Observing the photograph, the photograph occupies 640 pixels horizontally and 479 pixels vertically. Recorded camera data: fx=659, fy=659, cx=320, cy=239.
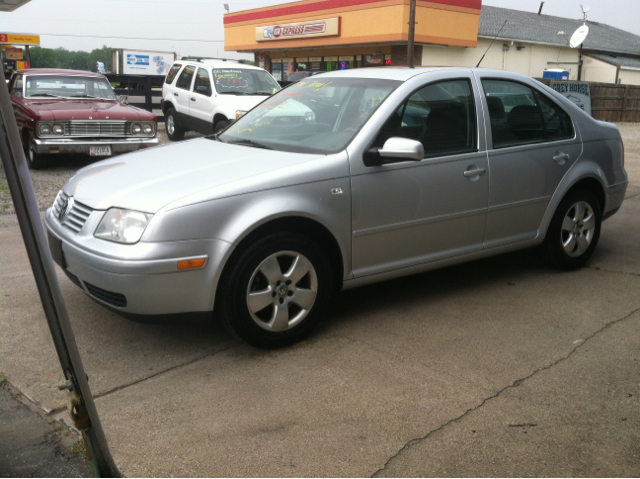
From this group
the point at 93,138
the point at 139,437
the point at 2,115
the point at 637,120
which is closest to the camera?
the point at 2,115

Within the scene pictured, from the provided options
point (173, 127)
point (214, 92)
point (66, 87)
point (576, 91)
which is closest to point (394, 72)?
point (66, 87)

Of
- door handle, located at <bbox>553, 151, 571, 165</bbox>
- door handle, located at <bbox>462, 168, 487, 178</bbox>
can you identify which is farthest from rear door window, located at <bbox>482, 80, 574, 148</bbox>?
door handle, located at <bbox>462, 168, 487, 178</bbox>

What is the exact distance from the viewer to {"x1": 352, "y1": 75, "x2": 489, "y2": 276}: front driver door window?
13.8 feet

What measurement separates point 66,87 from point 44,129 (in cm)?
159

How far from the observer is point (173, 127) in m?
15.0

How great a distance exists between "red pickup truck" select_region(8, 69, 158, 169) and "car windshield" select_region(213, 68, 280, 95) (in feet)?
7.62

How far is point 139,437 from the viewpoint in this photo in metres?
2.99

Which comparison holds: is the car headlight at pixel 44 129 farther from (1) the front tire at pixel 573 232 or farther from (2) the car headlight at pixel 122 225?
(1) the front tire at pixel 573 232

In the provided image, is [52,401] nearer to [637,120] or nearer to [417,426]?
[417,426]

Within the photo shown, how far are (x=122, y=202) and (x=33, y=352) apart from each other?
1.07 metres

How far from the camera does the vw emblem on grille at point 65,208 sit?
13.1 feet

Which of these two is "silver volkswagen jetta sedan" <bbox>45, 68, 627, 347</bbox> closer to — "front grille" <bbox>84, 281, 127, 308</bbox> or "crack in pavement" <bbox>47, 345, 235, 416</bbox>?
"front grille" <bbox>84, 281, 127, 308</bbox>

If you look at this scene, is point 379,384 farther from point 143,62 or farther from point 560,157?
point 143,62

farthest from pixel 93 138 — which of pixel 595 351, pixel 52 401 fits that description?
pixel 595 351
